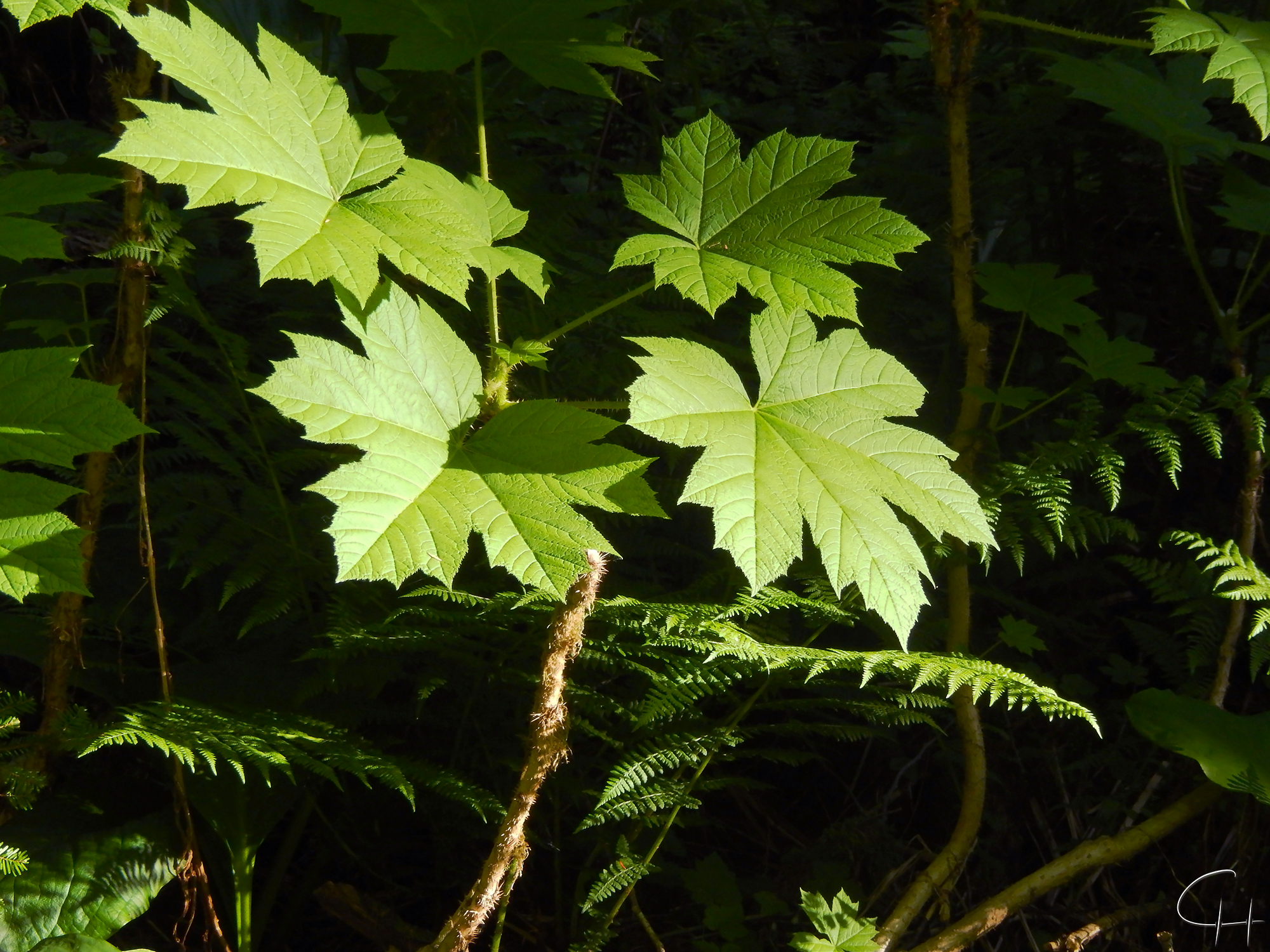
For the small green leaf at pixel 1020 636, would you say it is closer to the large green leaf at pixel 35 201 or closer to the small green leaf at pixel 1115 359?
the small green leaf at pixel 1115 359

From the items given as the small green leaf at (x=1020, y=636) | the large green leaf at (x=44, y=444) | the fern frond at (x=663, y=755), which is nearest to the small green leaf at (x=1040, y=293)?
the small green leaf at (x=1020, y=636)

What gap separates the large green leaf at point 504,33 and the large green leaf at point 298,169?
19 cm

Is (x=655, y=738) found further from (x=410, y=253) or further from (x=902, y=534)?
(x=410, y=253)

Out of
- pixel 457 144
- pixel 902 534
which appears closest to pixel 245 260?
pixel 457 144

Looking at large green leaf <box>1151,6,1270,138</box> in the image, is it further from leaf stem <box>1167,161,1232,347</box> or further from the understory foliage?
leaf stem <box>1167,161,1232,347</box>

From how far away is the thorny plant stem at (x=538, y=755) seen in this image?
112 centimetres

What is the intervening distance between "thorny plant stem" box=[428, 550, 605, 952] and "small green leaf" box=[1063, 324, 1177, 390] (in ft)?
3.19

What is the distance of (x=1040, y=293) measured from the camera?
5.64 ft

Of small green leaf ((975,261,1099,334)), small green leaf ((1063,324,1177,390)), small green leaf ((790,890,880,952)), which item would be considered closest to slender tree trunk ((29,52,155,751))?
small green leaf ((790,890,880,952))

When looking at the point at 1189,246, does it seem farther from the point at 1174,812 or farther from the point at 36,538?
the point at 36,538

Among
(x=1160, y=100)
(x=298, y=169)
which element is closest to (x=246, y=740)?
(x=298, y=169)

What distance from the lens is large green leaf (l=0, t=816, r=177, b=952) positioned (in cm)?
121

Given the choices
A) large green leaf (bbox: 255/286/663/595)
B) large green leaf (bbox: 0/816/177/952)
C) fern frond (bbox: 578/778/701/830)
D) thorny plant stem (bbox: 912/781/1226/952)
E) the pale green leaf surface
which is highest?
large green leaf (bbox: 255/286/663/595)

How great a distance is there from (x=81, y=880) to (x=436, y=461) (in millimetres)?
790
